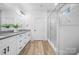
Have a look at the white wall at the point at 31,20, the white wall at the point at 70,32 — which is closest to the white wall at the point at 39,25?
the white wall at the point at 31,20

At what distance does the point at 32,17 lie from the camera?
1.40m

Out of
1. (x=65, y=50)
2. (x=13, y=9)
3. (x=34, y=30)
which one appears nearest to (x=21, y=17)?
(x=13, y=9)

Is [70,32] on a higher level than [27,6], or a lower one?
lower

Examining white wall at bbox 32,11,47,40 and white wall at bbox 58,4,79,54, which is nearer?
white wall at bbox 58,4,79,54

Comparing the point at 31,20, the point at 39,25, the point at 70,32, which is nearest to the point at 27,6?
the point at 31,20

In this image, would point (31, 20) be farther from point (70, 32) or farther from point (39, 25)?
point (70, 32)

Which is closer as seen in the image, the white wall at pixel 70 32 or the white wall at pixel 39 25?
the white wall at pixel 70 32

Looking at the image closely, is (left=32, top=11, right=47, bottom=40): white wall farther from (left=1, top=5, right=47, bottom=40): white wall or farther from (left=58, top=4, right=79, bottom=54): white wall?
(left=58, top=4, right=79, bottom=54): white wall

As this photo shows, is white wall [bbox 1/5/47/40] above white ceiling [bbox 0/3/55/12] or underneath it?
underneath

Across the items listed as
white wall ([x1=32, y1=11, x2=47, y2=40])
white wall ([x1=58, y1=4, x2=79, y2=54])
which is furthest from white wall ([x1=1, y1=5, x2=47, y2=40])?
white wall ([x1=58, y1=4, x2=79, y2=54])

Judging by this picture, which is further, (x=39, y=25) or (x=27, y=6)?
(x=39, y=25)

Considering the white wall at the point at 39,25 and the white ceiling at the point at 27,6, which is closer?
the white ceiling at the point at 27,6

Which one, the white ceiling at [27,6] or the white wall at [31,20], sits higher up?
the white ceiling at [27,6]

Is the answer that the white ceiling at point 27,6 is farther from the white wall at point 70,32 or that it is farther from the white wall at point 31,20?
the white wall at point 70,32
